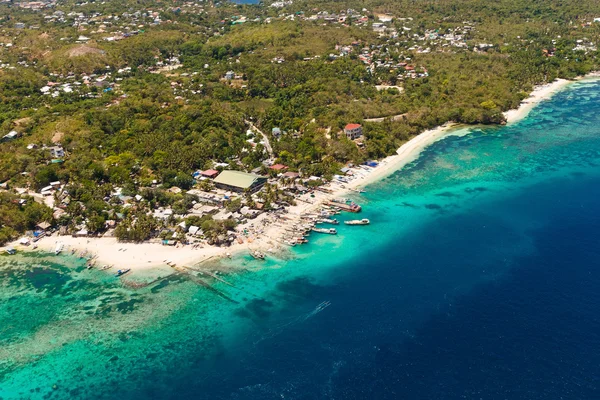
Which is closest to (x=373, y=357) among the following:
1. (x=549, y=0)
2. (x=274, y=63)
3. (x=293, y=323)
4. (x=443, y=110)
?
(x=293, y=323)

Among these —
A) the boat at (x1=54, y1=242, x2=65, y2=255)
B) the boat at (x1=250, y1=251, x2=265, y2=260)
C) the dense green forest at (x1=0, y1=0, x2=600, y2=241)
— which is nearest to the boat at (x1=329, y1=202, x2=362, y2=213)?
the dense green forest at (x1=0, y1=0, x2=600, y2=241)

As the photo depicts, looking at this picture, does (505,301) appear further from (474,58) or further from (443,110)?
(474,58)

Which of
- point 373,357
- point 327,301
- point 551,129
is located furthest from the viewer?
point 551,129

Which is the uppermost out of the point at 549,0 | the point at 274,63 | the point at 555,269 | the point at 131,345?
the point at 549,0

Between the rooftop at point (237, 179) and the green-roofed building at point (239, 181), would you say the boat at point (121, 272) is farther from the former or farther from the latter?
the rooftop at point (237, 179)

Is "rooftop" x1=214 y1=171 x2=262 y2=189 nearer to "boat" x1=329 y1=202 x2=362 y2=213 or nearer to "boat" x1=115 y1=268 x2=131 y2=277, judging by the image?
"boat" x1=329 y1=202 x2=362 y2=213

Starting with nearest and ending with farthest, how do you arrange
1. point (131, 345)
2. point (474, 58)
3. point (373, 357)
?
point (373, 357) < point (131, 345) < point (474, 58)

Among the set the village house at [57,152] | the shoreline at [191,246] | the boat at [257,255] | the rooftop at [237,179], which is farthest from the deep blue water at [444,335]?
the village house at [57,152]
